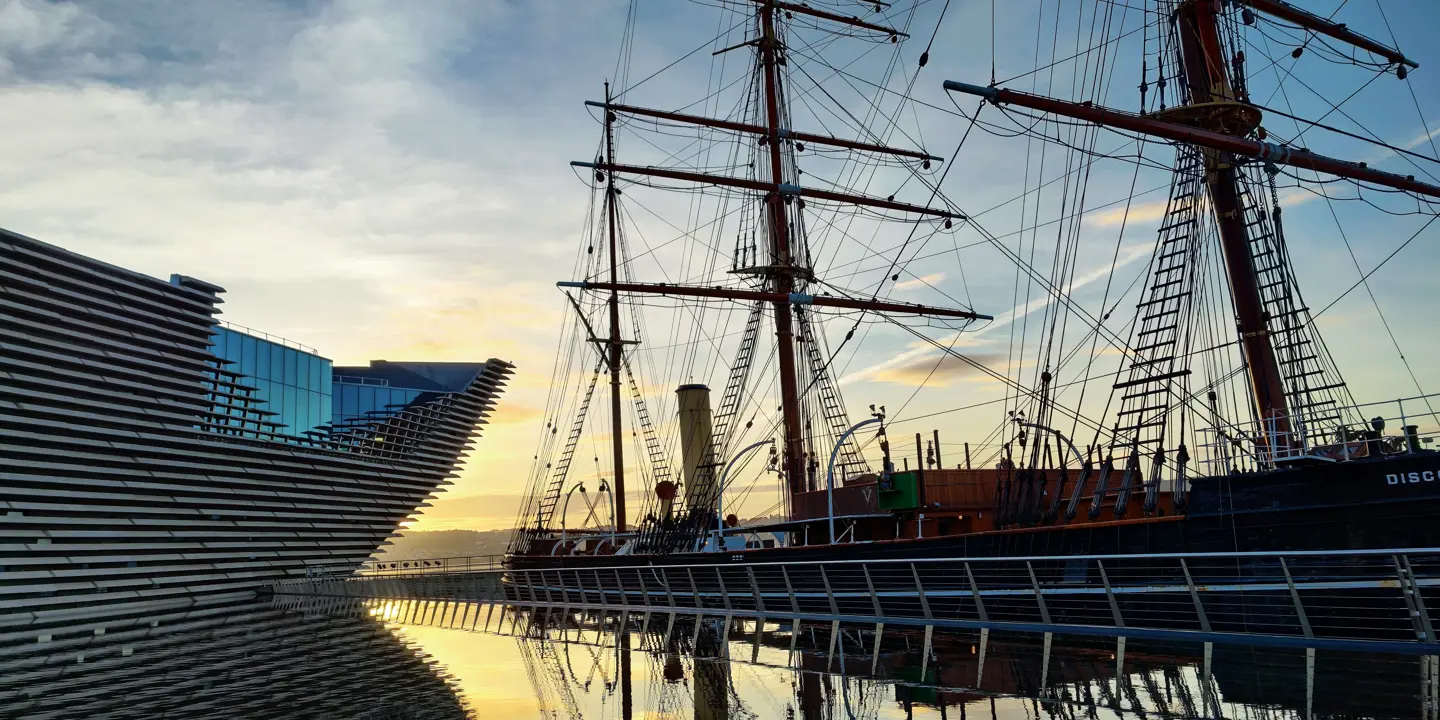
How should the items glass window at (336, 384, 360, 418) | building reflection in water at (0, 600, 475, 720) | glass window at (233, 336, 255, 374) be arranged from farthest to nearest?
1. glass window at (336, 384, 360, 418)
2. glass window at (233, 336, 255, 374)
3. building reflection in water at (0, 600, 475, 720)

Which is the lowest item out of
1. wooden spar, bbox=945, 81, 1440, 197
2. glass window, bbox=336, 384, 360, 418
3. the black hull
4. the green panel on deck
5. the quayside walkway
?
the quayside walkway

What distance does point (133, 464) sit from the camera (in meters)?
38.9

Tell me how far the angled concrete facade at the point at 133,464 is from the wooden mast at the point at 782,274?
77.7 feet

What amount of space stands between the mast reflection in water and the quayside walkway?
36cm

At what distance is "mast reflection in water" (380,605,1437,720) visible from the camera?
348 inches

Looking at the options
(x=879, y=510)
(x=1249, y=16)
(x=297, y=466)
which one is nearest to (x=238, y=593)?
(x=297, y=466)

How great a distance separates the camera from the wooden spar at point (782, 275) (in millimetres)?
31406

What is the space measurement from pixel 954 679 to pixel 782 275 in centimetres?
2398

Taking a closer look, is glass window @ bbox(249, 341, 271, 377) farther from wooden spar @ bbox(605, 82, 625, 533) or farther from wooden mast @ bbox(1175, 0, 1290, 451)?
wooden mast @ bbox(1175, 0, 1290, 451)

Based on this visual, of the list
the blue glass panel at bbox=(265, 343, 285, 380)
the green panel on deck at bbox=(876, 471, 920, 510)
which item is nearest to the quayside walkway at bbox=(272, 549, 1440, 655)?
the green panel on deck at bbox=(876, 471, 920, 510)

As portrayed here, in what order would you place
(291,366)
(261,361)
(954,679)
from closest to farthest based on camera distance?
(954,679) → (261,361) → (291,366)

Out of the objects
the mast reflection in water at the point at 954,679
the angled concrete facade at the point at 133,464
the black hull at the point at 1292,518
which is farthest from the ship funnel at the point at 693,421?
the mast reflection in water at the point at 954,679

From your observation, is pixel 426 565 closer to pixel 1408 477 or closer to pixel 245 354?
pixel 245 354

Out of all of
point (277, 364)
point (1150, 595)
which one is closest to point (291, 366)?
point (277, 364)
